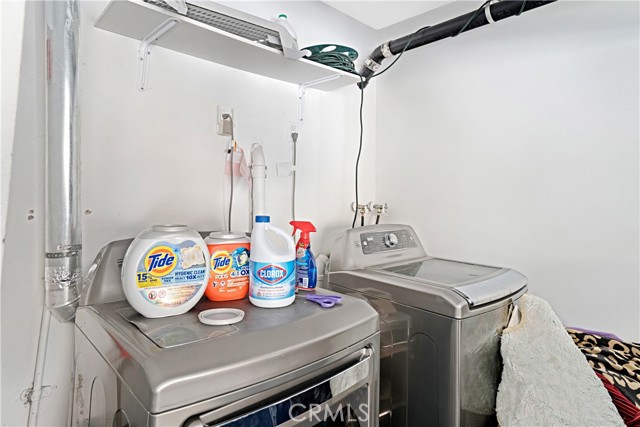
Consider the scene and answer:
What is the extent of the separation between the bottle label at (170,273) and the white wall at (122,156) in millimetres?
423

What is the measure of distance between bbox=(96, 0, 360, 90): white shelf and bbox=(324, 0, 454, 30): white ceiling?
459 millimetres

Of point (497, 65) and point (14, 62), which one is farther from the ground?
point (497, 65)

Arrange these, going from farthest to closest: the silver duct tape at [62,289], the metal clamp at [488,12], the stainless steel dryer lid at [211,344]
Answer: the metal clamp at [488,12]
the silver duct tape at [62,289]
the stainless steel dryer lid at [211,344]

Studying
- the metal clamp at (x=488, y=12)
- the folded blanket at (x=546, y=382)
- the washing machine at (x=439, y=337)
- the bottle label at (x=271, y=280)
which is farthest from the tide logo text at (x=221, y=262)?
the metal clamp at (x=488, y=12)

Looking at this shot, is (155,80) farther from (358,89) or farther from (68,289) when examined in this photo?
(358,89)

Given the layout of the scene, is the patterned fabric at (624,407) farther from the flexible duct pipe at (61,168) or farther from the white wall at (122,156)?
the flexible duct pipe at (61,168)

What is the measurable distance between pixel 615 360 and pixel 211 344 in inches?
55.8

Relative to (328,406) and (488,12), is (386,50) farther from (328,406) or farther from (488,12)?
(328,406)

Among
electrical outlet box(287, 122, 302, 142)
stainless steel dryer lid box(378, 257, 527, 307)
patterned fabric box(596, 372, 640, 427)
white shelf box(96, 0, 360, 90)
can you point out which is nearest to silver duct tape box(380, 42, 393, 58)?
white shelf box(96, 0, 360, 90)

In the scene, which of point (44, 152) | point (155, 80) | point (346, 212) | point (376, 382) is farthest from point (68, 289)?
point (346, 212)

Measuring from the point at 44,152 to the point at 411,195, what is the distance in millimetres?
1792

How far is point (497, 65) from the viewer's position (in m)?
1.81

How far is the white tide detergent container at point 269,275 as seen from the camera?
1.08 metres

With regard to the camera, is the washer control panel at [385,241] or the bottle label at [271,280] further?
the washer control panel at [385,241]
